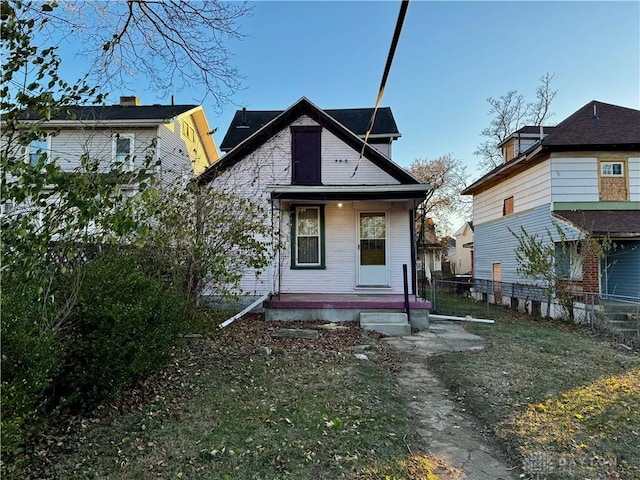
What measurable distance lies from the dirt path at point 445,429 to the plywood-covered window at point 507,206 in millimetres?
10515

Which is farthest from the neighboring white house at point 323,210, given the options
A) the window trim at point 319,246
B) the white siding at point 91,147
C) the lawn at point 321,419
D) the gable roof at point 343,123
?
the lawn at point 321,419

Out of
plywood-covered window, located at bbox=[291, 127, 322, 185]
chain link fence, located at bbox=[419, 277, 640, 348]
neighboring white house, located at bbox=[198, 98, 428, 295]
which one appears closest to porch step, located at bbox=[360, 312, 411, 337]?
neighboring white house, located at bbox=[198, 98, 428, 295]

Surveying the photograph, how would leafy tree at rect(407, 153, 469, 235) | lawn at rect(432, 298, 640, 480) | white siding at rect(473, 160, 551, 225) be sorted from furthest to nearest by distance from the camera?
leafy tree at rect(407, 153, 469, 235)
white siding at rect(473, 160, 551, 225)
lawn at rect(432, 298, 640, 480)

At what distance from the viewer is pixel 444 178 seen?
30.1m

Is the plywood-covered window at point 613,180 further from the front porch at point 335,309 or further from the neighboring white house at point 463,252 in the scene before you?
the neighboring white house at point 463,252

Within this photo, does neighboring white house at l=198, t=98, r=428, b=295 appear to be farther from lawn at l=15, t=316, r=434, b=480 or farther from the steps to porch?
lawn at l=15, t=316, r=434, b=480

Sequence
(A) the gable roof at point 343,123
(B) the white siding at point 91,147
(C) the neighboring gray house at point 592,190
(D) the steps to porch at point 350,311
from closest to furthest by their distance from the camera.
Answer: (B) the white siding at point 91,147, (D) the steps to porch at point 350,311, (C) the neighboring gray house at point 592,190, (A) the gable roof at point 343,123

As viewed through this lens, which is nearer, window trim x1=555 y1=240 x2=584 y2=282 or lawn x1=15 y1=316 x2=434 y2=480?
lawn x1=15 y1=316 x2=434 y2=480

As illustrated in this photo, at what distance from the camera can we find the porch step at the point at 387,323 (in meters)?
8.10

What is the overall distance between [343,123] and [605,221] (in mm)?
9355

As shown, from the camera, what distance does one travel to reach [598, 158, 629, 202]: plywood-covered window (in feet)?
39.0

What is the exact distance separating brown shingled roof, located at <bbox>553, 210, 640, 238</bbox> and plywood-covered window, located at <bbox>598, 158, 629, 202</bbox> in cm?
49

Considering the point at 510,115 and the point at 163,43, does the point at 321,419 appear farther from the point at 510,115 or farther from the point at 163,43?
the point at 510,115

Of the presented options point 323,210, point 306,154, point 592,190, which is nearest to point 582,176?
point 592,190
